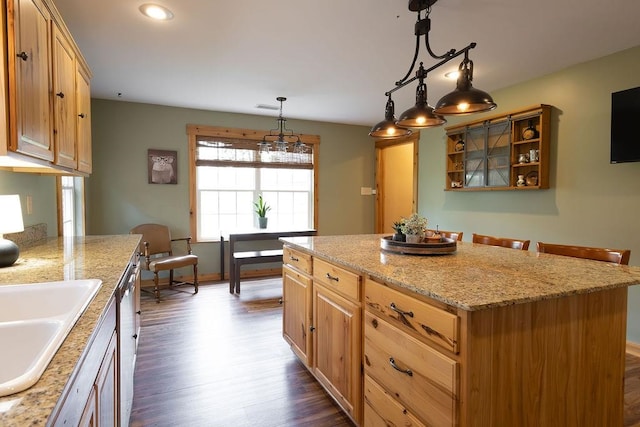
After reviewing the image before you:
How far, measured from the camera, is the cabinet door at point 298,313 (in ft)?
7.45

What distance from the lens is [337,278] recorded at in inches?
74.8

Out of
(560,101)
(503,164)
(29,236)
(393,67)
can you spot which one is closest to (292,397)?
(29,236)

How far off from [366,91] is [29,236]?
11.2 ft

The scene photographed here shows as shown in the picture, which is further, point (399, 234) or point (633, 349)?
point (633, 349)

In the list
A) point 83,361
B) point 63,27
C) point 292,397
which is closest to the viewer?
point 83,361

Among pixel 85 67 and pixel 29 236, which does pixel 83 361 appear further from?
pixel 85 67

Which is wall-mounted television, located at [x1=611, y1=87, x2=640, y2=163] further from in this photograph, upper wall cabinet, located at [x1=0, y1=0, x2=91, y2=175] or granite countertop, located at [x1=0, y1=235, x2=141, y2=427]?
upper wall cabinet, located at [x1=0, y1=0, x2=91, y2=175]

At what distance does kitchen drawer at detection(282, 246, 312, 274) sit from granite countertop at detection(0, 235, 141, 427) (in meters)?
1.03

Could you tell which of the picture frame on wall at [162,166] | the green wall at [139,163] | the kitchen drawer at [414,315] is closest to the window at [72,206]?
the green wall at [139,163]

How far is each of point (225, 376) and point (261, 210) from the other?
2.94 metres

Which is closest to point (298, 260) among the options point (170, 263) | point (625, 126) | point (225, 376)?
point (225, 376)

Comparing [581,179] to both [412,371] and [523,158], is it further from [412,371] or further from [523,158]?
[412,371]

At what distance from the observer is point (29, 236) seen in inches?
96.8

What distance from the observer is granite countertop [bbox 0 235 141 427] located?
0.60 meters
